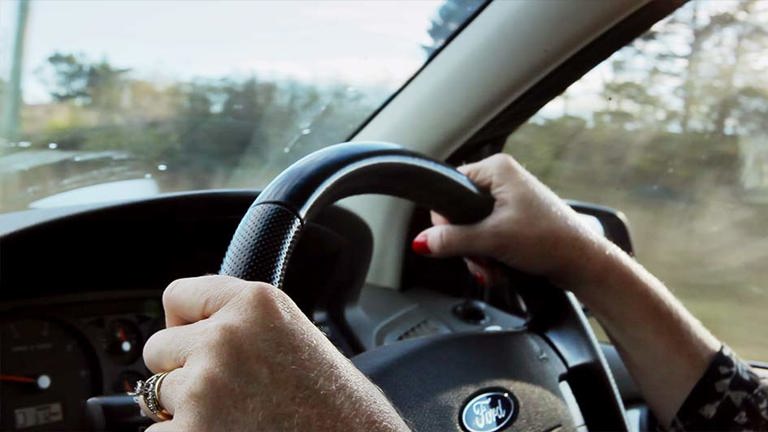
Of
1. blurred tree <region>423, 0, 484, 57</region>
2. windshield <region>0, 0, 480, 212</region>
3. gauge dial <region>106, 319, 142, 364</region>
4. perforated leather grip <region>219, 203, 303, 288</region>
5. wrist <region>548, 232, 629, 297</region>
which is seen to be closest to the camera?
perforated leather grip <region>219, 203, 303, 288</region>

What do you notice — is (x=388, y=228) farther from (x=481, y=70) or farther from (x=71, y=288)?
(x=71, y=288)

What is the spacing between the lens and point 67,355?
1.66 meters

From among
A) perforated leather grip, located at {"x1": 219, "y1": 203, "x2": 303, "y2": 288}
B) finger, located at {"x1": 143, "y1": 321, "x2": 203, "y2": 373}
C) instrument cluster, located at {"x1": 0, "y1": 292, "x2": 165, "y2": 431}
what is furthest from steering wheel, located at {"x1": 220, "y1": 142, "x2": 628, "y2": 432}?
instrument cluster, located at {"x1": 0, "y1": 292, "x2": 165, "y2": 431}

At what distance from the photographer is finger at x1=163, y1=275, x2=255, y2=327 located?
2.73ft

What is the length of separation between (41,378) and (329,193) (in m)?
0.81

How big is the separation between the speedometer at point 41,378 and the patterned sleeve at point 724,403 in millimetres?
1052

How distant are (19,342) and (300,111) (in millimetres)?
750

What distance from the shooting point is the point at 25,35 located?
1557 millimetres

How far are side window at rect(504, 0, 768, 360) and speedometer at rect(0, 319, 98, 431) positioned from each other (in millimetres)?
971

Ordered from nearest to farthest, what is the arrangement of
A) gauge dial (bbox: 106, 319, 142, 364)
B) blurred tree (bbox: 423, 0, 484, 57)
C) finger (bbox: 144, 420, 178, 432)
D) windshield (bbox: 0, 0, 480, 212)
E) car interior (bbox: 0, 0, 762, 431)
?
1. finger (bbox: 144, 420, 178, 432)
2. car interior (bbox: 0, 0, 762, 431)
3. windshield (bbox: 0, 0, 480, 212)
4. gauge dial (bbox: 106, 319, 142, 364)
5. blurred tree (bbox: 423, 0, 484, 57)

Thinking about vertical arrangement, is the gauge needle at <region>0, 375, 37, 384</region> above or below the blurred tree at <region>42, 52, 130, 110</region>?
below

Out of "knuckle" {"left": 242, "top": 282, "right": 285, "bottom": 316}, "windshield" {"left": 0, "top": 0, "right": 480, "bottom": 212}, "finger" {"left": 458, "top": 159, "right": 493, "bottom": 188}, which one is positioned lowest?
"knuckle" {"left": 242, "top": 282, "right": 285, "bottom": 316}

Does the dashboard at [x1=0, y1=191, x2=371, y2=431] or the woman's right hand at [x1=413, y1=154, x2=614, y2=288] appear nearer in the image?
the woman's right hand at [x1=413, y1=154, x2=614, y2=288]

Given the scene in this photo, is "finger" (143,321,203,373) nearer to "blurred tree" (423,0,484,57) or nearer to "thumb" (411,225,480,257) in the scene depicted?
"thumb" (411,225,480,257)
